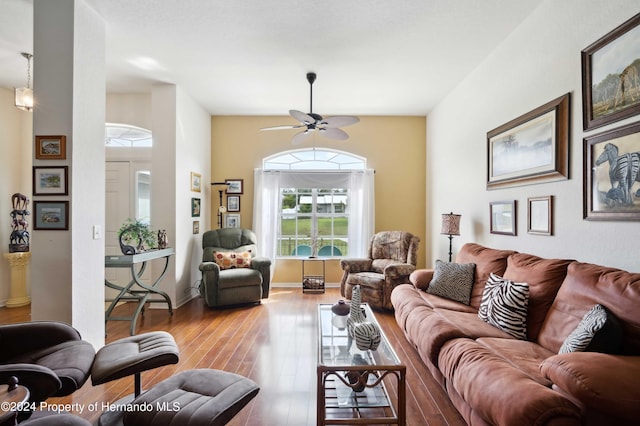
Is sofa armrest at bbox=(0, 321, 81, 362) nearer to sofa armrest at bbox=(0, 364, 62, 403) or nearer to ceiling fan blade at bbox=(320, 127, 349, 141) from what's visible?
sofa armrest at bbox=(0, 364, 62, 403)

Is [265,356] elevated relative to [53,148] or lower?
lower

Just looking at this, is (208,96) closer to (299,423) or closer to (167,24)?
(167,24)

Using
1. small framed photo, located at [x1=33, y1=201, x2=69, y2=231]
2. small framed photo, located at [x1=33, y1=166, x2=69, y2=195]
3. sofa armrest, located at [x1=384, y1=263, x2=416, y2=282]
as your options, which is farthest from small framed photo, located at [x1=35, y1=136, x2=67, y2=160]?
sofa armrest, located at [x1=384, y1=263, x2=416, y2=282]

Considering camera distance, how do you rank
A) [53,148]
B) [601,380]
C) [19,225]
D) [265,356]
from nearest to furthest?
1. [601,380]
2. [53,148]
3. [265,356]
4. [19,225]

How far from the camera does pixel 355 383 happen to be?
213 centimetres

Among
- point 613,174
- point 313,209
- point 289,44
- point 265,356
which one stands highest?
point 289,44

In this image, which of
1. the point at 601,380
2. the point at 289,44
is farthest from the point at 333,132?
the point at 601,380

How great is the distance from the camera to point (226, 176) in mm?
5594

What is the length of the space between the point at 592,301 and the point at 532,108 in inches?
67.9

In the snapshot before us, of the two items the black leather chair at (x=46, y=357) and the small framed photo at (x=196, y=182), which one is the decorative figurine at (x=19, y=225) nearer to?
the small framed photo at (x=196, y=182)

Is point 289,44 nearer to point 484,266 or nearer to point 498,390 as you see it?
point 484,266

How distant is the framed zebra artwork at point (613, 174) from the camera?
1851 mm

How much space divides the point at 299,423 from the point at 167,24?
11.1ft

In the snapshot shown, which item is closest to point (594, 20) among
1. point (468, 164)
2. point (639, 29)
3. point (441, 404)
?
point (639, 29)
